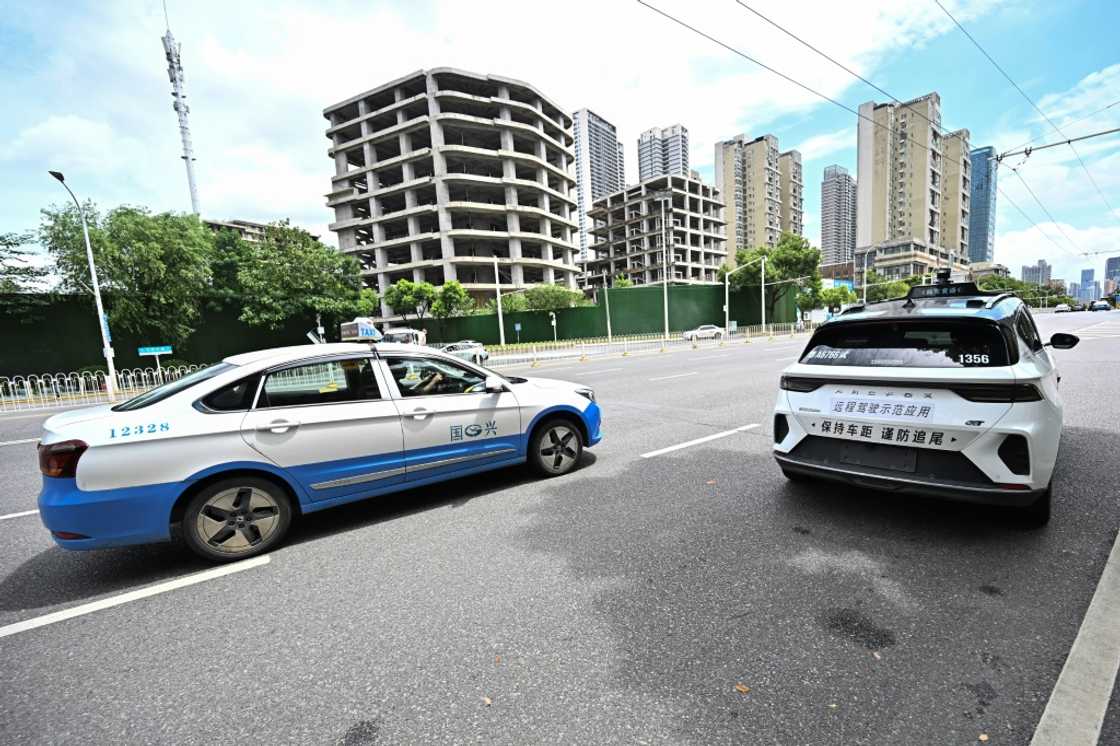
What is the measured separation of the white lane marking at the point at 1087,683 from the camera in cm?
183

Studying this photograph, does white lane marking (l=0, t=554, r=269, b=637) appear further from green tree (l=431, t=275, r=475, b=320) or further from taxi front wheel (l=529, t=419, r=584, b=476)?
green tree (l=431, t=275, r=475, b=320)

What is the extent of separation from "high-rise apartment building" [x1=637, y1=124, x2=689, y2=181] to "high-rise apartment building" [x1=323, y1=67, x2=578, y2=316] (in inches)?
2853

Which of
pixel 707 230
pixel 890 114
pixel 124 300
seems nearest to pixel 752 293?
pixel 707 230

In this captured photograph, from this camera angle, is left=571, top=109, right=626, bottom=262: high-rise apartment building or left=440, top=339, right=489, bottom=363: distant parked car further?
left=571, top=109, right=626, bottom=262: high-rise apartment building

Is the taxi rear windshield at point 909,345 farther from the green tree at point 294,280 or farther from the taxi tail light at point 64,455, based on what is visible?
the green tree at point 294,280

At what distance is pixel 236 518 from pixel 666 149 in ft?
446

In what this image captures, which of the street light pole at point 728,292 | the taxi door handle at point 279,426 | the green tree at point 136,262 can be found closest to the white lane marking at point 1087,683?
the taxi door handle at point 279,426

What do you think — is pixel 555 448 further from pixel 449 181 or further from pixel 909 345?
pixel 449 181

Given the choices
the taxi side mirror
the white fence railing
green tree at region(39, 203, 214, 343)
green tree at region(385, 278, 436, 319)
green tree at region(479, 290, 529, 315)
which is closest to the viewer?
the taxi side mirror

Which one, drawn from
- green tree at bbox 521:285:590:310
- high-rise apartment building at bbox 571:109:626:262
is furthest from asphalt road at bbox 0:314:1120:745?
high-rise apartment building at bbox 571:109:626:262

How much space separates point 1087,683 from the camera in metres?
2.06

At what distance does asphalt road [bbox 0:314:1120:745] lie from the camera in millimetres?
2035

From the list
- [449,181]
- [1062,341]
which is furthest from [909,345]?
[449,181]

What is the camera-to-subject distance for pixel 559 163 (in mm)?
61812
